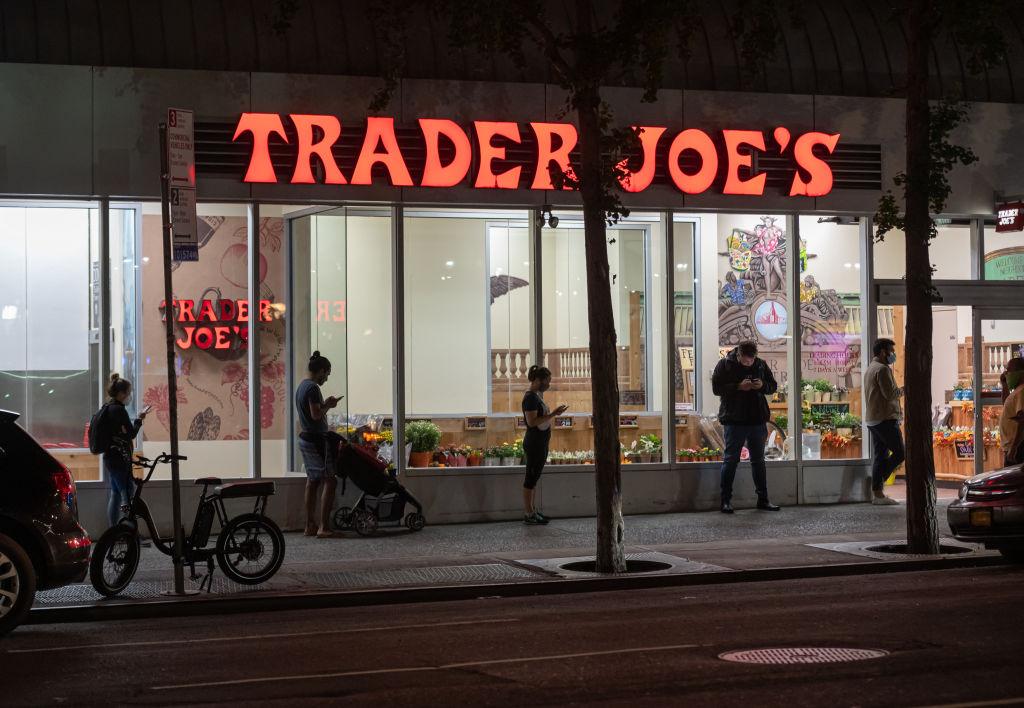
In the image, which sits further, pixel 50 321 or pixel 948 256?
pixel 948 256

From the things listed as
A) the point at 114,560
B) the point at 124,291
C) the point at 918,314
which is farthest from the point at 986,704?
the point at 124,291

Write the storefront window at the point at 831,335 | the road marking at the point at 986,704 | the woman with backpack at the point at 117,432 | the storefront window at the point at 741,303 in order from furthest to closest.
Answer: the storefront window at the point at 831,335 → the storefront window at the point at 741,303 → the woman with backpack at the point at 117,432 → the road marking at the point at 986,704

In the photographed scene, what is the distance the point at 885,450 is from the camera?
57.4ft

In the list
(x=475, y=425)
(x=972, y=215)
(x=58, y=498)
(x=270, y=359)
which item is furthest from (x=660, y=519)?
(x=58, y=498)

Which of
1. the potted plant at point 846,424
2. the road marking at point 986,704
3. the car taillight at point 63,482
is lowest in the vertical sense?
the road marking at point 986,704

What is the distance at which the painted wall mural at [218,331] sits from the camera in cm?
1625

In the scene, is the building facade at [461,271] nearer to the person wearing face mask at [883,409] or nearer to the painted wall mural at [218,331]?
the painted wall mural at [218,331]

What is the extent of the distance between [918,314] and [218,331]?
8591 millimetres

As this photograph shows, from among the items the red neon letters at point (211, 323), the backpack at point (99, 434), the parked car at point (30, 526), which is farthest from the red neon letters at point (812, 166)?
the parked car at point (30, 526)

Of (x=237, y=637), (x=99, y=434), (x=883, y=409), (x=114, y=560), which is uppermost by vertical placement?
(x=883, y=409)

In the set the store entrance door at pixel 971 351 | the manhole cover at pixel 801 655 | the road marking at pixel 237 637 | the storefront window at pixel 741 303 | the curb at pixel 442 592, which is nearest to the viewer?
the manhole cover at pixel 801 655

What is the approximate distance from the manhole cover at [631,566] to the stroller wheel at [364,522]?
11.0 ft

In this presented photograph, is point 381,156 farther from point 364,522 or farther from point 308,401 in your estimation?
point 364,522

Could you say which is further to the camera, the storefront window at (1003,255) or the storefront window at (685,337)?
the storefront window at (1003,255)
